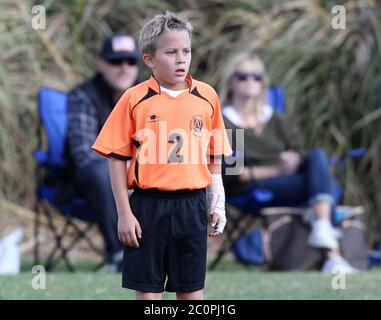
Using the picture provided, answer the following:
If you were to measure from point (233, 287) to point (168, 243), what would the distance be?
227cm

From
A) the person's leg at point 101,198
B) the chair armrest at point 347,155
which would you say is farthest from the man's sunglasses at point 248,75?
the person's leg at point 101,198

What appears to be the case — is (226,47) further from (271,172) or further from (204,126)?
(204,126)

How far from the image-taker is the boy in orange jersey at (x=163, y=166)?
3.65 metres

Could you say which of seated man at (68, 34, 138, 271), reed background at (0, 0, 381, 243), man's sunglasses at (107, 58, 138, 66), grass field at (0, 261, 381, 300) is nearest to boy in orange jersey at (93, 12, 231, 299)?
grass field at (0, 261, 381, 300)

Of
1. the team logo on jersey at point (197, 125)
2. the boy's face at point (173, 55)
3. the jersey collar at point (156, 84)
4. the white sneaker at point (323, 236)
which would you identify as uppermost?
the boy's face at point (173, 55)

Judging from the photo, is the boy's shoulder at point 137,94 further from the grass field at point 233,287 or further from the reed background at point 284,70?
the reed background at point 284,70

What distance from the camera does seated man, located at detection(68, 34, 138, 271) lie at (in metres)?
7.00

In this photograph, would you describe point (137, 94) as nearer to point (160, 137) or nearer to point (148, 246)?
point (160, 137)

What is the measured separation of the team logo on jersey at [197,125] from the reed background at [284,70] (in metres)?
5.24

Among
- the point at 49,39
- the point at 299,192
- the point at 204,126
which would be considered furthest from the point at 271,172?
the point at 204,126

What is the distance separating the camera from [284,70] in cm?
919

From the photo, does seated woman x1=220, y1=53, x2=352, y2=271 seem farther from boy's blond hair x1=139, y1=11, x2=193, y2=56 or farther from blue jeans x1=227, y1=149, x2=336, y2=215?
boy's blond hair x1=139, y1=11, x2=193, y2=56

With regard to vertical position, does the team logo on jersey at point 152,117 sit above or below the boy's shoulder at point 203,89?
below

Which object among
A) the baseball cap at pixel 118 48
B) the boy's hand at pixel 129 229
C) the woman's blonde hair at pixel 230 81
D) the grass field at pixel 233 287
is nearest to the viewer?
the boy's hand at pixel 129 229
